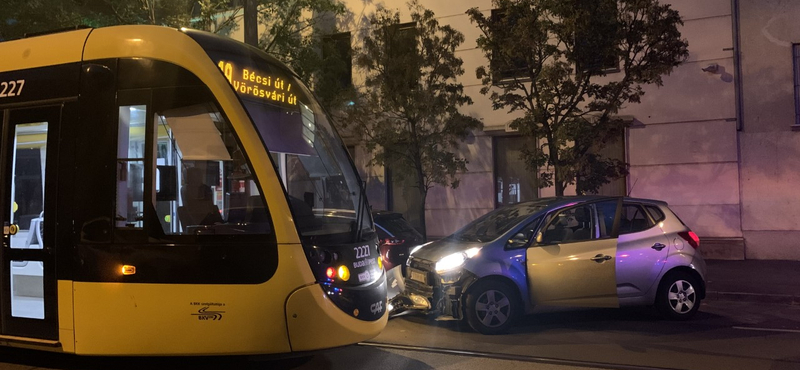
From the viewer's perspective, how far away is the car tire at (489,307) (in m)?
7.24

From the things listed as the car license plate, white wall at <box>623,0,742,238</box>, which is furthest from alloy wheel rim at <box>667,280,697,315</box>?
white wall at <box>623,0,742,238</box>

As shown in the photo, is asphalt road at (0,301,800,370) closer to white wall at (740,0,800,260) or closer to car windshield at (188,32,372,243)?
car windshield at (188,32,372,243)

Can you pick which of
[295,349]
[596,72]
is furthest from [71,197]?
Result: [596,72]

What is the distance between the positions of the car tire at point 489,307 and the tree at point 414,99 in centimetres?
703

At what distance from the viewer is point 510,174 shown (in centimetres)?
1584

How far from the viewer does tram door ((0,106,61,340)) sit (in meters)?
5.19

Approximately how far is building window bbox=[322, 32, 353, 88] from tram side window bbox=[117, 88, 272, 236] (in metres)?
10.3

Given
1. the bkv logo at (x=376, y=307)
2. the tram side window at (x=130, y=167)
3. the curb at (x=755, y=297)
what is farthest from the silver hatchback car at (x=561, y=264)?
the tram side window at (x=130, y=167)

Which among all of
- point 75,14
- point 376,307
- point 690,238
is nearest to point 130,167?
point 376,307

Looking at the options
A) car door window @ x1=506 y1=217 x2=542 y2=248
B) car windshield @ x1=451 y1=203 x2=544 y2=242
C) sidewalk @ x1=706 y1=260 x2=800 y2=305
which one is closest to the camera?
car door window @ x1=506 y1=217 x2=542 y2=248

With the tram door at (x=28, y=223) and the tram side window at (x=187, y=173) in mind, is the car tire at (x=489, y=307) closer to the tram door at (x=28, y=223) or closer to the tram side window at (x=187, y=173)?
the tram side window at (x=187, y=173)

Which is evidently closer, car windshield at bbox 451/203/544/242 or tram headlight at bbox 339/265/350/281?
tram headlight at bbox 339/265/350/281

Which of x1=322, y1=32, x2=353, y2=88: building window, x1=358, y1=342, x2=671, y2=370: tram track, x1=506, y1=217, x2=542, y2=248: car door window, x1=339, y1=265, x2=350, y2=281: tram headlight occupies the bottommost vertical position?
x1=358, y1=342, x2=671, y2=370: tram track

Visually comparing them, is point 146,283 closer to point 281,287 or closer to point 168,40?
point 281,287
